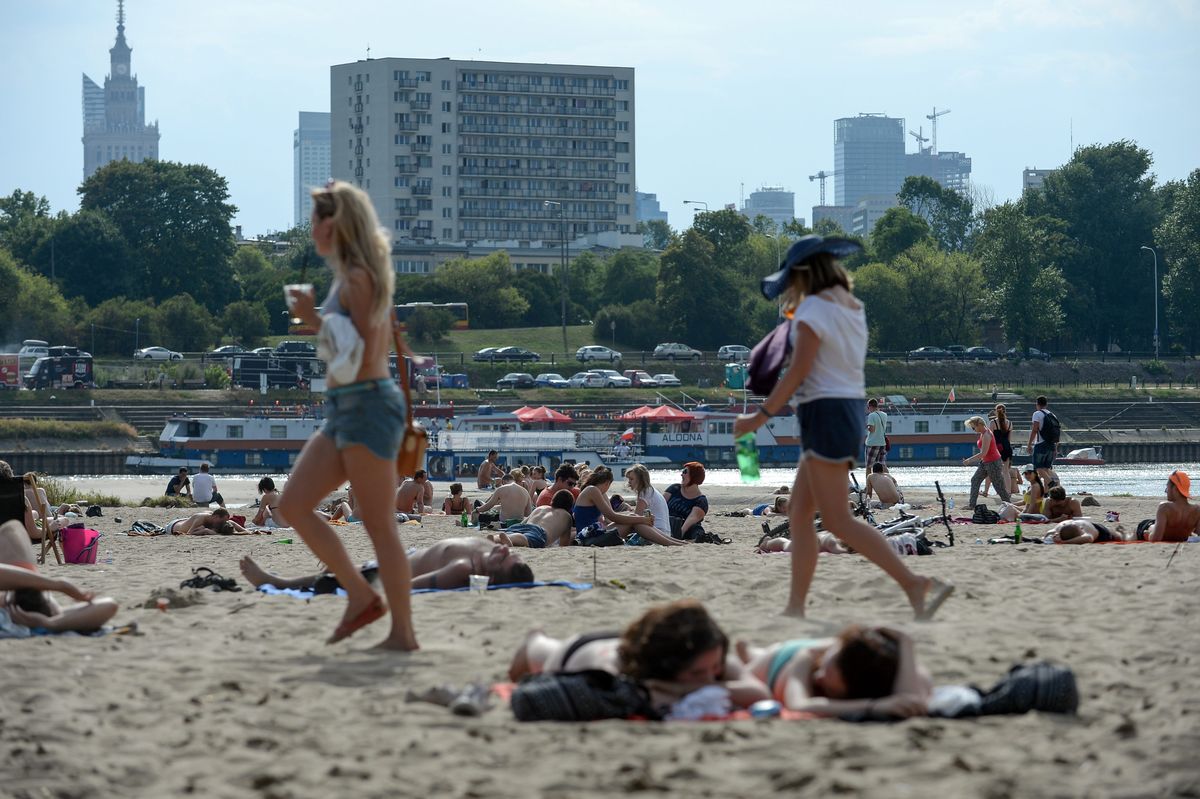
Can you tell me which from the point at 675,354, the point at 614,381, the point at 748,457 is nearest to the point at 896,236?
the point at 675,354

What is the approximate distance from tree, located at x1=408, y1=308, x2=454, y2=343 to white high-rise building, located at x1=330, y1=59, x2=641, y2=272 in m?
31.4

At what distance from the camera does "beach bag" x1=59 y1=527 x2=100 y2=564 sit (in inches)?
439

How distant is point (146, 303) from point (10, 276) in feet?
23.4

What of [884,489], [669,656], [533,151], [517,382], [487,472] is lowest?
[487,472]

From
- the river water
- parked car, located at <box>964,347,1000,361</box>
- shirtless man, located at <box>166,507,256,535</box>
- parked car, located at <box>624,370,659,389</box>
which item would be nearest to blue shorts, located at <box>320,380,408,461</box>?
shirtless man, located at <box>166,507,256,535</box>

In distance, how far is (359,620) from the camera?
18.8 ft

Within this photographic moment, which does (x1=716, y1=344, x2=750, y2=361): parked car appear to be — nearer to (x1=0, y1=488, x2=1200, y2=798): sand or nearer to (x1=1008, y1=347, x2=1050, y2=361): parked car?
(x1=1008, y1=347, x2=1050, y2=361): parked car

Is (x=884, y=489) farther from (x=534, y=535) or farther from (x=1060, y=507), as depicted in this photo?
(x=534, y=535)

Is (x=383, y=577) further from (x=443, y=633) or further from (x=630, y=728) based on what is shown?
(x=630, y=728)

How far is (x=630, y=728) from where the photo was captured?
426 centimetres

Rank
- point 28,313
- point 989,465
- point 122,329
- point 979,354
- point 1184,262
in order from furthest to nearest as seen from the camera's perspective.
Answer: point 1184,262 < point 979,354 < point 122,329 < point 28,313 < point 989,465

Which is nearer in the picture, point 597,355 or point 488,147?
point 597,355

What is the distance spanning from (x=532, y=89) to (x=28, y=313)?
173ft

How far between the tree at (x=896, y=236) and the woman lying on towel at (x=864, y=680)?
9220 centimetres
